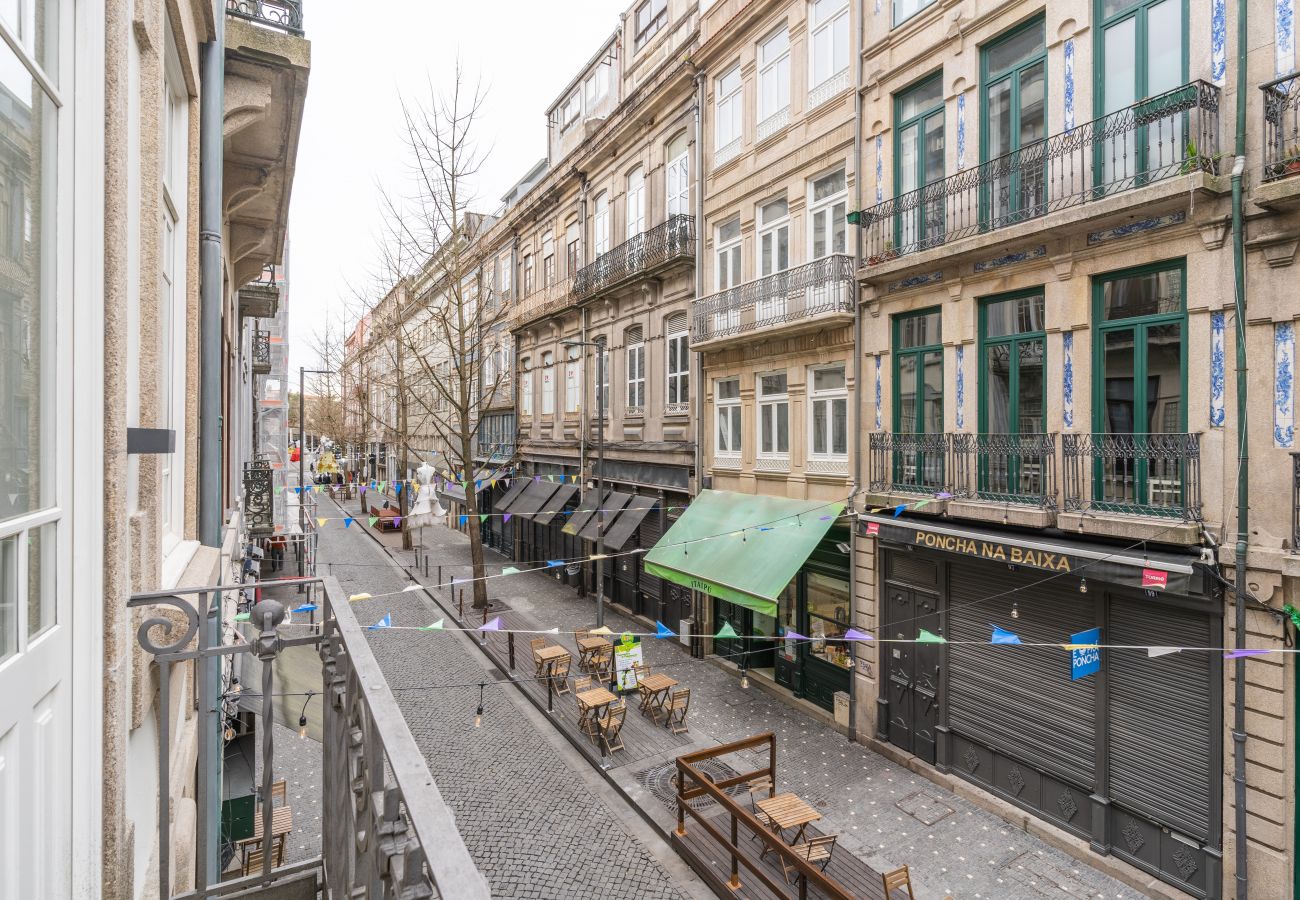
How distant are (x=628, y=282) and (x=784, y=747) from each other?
13.1 meters

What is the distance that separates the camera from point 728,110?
55.4ft

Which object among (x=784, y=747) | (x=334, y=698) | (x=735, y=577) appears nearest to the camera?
(x=334, y=698)

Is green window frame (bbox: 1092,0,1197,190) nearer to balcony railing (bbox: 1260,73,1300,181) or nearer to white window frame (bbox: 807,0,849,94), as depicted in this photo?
balcony railing (bbox: 1260,73,1300,181)

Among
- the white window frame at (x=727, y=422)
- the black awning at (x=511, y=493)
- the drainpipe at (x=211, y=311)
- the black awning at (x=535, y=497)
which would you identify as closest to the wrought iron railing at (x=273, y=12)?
the drainpipe at (x=211, y=311)

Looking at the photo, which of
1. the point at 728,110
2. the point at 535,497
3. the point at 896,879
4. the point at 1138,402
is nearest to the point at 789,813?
the point at 896,879

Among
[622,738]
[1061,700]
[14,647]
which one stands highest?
[14,647]

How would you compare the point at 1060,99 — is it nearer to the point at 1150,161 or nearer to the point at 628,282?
the point at 1150,161

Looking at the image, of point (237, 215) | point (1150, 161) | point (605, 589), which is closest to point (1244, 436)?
point (1150, 161)

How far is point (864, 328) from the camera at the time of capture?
13.1 meters

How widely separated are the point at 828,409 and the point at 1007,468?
4.17 metres

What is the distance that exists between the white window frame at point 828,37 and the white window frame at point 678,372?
665 cm

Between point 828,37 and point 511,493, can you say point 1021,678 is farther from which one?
point 511,493

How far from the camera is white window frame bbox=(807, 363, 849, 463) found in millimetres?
13652

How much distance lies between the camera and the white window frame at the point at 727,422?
1658 cm
